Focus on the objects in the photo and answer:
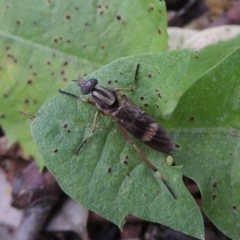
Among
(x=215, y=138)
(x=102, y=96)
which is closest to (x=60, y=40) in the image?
(x=102, y=96)

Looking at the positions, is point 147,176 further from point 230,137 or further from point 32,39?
point 32,39

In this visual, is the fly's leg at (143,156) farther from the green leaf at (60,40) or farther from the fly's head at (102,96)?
the green leaf at (60,40)

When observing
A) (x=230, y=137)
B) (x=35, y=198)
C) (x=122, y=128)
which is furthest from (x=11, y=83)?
(x=230, y=137)

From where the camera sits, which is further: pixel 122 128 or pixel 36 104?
pixel 36 104

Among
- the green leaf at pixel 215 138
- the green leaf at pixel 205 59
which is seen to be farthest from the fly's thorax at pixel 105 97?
the green leaf at pixel 205 59

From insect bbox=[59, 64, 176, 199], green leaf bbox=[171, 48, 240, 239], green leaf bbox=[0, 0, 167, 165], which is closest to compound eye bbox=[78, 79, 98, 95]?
insect bbox=[59, 64, 176, 199]

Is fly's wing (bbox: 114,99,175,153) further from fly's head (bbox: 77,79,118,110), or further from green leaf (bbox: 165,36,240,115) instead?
green leaf (bbox: 165,36,240,115)
